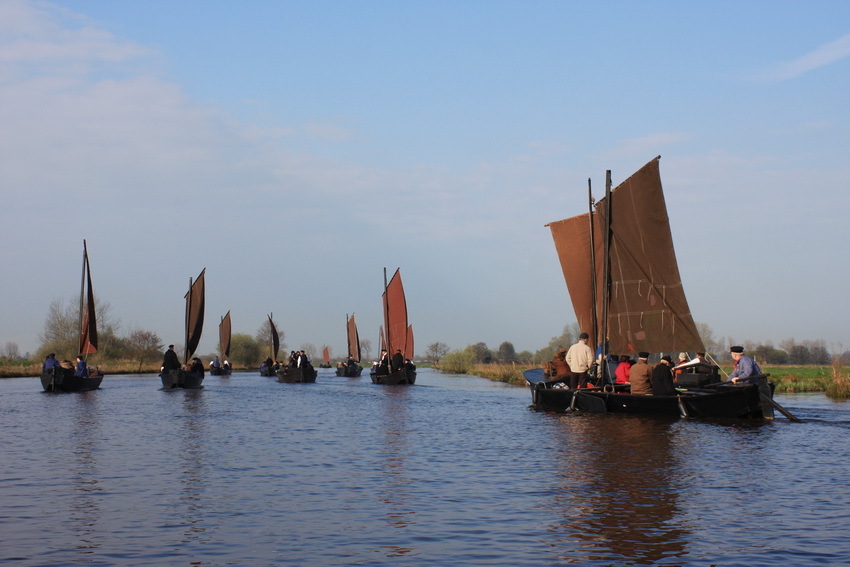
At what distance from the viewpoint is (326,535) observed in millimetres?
9156

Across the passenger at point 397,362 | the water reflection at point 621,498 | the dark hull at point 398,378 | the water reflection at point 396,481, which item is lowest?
the water reflection at point 621,498

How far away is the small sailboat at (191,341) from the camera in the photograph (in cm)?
4481

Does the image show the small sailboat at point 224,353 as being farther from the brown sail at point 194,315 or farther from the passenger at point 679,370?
A: the passenger at point 679,370

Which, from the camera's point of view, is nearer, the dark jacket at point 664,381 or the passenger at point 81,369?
the dark jacket at point 664,381

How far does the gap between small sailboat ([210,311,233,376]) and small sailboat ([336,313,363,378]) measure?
10459mm

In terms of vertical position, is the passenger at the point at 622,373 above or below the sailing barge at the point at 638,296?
below

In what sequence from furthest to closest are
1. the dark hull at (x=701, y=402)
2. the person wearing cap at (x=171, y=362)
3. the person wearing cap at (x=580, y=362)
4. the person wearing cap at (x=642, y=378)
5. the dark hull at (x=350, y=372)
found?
1. the dark hull at (x=350, y=372)
2. the person wearing cap at (x=171, y=362)
3. the person wearing cap at (x=580, y=362)
4. the person wearing cap at (x=642, y=378)
5. the dark hull at (x=701, y=402)

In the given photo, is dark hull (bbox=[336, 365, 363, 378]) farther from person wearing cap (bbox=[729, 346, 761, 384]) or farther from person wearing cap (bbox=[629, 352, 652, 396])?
person wearing cap (bbox=[729, 346, 761, 384])

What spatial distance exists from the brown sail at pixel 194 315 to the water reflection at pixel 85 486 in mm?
22334

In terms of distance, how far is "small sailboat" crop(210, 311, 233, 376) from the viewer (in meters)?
78.9

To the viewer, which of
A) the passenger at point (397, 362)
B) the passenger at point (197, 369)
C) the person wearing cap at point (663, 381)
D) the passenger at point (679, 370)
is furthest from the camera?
the passenger at point (397, 362)

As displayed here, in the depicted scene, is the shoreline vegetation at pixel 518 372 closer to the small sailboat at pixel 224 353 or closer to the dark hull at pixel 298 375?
the small sailboat at pixel 224 353

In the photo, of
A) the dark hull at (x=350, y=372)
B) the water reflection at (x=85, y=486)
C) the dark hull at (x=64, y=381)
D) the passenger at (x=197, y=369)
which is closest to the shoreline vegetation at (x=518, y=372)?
the dark hull at (x=350, y=372)

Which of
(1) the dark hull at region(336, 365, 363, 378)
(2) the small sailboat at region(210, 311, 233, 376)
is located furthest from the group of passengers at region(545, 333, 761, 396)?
(2) the small sailboat at region(210, 311, 233, 376)
